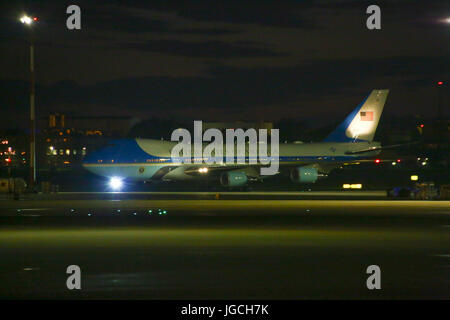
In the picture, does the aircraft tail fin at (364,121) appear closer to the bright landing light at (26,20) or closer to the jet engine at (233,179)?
the jet engine at (233,179)

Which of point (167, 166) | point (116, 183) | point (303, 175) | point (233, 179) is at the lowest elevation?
point (116, 183)

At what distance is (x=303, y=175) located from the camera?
5938 cm

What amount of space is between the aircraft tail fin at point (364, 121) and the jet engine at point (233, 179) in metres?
14.7

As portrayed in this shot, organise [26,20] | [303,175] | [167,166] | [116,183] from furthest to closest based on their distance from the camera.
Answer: [116,183]
[303,175]
[167,166]
[26,20]

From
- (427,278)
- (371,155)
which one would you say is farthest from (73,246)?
(371,155)

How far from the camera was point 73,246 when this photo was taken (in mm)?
20703

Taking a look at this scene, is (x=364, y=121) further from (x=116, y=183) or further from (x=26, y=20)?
(x=26, y=20)

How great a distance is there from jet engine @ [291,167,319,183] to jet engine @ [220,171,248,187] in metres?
4.85

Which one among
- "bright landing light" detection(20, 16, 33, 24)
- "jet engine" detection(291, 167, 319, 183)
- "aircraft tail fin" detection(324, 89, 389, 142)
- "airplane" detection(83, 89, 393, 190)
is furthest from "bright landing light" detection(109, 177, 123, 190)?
"aircraft tail fin" detection(324, 89, 389, 142)

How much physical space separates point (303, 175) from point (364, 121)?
12202 millimetres

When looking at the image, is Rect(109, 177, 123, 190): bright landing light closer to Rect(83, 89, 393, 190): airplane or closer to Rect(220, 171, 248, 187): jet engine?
Rect(83, 89, 393, 190): airplane

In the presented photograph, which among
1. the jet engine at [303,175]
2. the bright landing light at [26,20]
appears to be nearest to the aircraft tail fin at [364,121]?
the jet engine at [303,175]

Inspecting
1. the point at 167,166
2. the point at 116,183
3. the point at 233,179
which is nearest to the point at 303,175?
the point at 233,179
